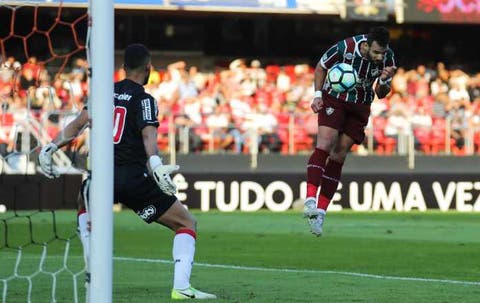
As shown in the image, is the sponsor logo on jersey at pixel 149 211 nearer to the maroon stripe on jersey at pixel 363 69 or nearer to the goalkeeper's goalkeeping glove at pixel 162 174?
the goalkeeper's goalkeeping glove at pixel 162 174

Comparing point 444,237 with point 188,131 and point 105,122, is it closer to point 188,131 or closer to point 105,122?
point 188,131

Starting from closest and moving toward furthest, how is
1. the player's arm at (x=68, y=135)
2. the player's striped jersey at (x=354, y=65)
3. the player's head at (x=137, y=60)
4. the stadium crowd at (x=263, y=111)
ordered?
the player's arm at (x=68, y=135), the player's head at (x=137, y=60), the player's striped jersey at (x=354, y=65), the stadium crowd at (x=263, y=111)

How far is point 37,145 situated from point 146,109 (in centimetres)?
1202

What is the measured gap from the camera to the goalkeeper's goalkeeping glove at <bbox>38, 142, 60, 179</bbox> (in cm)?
811

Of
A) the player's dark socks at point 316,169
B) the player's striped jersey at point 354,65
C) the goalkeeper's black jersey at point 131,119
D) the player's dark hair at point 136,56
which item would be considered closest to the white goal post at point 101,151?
the goalkeeper's black jersey at point 131,119

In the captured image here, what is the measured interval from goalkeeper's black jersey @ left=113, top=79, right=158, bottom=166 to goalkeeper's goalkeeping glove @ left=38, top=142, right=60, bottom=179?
475mm

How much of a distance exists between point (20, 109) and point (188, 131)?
12.2ft

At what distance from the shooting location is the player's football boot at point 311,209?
10992 mm

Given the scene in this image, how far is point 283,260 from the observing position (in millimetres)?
12773

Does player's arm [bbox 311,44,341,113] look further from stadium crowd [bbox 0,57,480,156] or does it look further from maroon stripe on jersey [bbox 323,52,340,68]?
stadium crowd [bbox 0,57,480,156]

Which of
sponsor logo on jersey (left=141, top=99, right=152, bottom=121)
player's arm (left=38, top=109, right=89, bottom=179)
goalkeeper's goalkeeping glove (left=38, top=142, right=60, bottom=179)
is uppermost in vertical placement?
sponsor logo on jersey (left=141, top=99, right=152, bottom=121)

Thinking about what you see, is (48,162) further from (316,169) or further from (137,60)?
(316,169)

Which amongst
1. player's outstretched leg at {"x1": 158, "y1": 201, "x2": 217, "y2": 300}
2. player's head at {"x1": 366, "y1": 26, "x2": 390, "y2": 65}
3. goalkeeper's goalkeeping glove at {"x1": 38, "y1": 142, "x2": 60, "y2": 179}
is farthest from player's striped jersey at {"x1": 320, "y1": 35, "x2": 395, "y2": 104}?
goalkeeper's goalkeeping glove at {"x1": 38, "y1": 142, "x2": 60, "y2": 179}

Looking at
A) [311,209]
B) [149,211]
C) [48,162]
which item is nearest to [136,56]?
[48,162]
